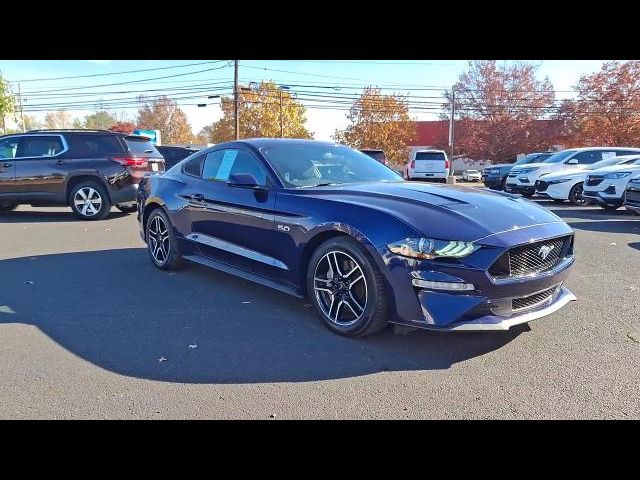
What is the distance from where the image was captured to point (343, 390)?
2.75 metres

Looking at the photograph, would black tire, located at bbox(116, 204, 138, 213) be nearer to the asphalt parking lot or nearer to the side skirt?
the asphalt parking lot

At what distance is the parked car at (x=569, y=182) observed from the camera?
12352mm

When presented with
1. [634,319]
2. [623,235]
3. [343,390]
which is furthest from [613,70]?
[343,390]

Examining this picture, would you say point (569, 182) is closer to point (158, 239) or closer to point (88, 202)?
point (158, 239)

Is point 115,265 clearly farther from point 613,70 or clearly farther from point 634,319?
point 613,70

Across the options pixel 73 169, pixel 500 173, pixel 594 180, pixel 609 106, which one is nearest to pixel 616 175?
pixel 594 180

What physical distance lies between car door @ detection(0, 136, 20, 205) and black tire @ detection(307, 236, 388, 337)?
8931mm

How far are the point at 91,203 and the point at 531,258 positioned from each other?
8.95m

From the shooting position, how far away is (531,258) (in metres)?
3.22

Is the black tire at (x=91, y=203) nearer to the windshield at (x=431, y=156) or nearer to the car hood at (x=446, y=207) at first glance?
the car hood at (x=446, y=207)

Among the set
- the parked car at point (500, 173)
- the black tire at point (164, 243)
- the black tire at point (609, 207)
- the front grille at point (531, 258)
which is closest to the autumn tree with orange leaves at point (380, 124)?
the parked car at point (500, 173)

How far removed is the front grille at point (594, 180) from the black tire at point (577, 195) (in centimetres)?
160

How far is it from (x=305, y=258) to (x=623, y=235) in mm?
6501
